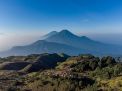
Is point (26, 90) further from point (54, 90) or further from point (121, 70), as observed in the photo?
point (121, 70)

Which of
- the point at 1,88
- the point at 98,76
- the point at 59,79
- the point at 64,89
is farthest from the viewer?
the point at 98,76

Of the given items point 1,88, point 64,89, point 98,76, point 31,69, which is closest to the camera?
point 64,89

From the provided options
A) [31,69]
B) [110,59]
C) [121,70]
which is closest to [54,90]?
[121,70]

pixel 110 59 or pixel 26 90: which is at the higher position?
pixel 110 59

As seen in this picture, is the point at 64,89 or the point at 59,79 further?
the point at 59,79

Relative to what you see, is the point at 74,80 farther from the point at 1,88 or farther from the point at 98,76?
the point at 1,88

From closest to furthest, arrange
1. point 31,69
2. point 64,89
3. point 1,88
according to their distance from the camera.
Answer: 1. point 64,89
2. point 1,88
3. point 31,69

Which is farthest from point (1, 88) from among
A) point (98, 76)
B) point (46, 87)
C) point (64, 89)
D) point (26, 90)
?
point (98, 76)

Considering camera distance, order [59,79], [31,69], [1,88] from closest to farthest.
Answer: [1,88] → [59,79] → [31,69]

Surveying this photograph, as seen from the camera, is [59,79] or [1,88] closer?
[1,88]
